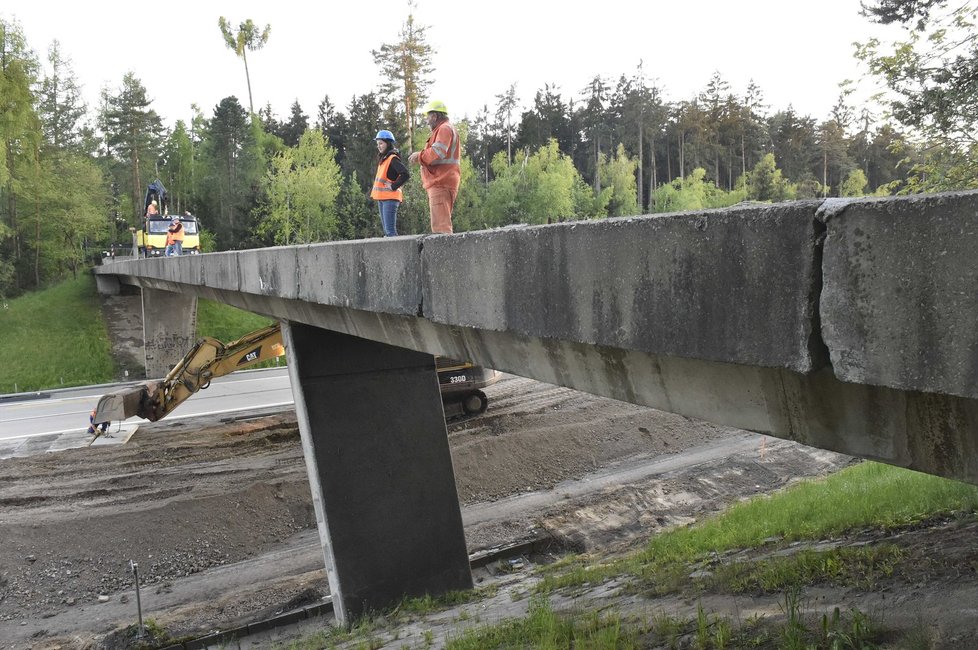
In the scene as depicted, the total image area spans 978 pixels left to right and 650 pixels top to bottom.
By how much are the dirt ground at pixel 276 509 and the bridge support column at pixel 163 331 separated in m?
9.27

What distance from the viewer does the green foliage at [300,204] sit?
3606 cm

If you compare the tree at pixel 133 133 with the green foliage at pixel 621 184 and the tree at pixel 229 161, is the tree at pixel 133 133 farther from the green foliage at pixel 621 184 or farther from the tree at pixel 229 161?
the green foliage at pixel 621 184

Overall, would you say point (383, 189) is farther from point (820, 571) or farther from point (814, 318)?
point (814, 318)

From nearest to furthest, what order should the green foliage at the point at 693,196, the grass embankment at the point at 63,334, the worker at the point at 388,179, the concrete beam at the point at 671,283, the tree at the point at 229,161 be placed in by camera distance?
the concrete beam at the point at 671,283 < the worker at the point at 388,179 < the grass embankment at the point at 63,334 < the green foliage at the point at 693,196 < the tree at the point at 229,161

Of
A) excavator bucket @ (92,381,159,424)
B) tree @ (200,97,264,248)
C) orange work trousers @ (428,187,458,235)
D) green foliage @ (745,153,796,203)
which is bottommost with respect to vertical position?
excavator bucket @ (92,381,159,424)

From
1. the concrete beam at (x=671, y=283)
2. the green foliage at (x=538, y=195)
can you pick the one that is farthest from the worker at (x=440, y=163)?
the green foliage at (x=538, y=195)

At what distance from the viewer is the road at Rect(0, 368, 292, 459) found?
17188mm

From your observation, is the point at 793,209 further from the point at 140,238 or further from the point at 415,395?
the point at 140,238

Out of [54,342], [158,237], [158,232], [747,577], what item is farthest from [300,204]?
[747,577]

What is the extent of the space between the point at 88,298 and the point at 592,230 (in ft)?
118

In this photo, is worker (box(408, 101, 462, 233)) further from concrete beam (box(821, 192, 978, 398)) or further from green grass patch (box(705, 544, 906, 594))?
concrete beam (box(821, 192, 978, 398))

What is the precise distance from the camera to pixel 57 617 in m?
9.71

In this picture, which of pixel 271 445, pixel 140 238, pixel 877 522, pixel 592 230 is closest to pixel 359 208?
pixel 140 238

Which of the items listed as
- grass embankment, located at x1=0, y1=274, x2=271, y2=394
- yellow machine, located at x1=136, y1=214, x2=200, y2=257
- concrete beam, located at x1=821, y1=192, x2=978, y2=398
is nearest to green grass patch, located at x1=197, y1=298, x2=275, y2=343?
grass embankment, located at x1=0, y1=274, x2=271, y2=394
